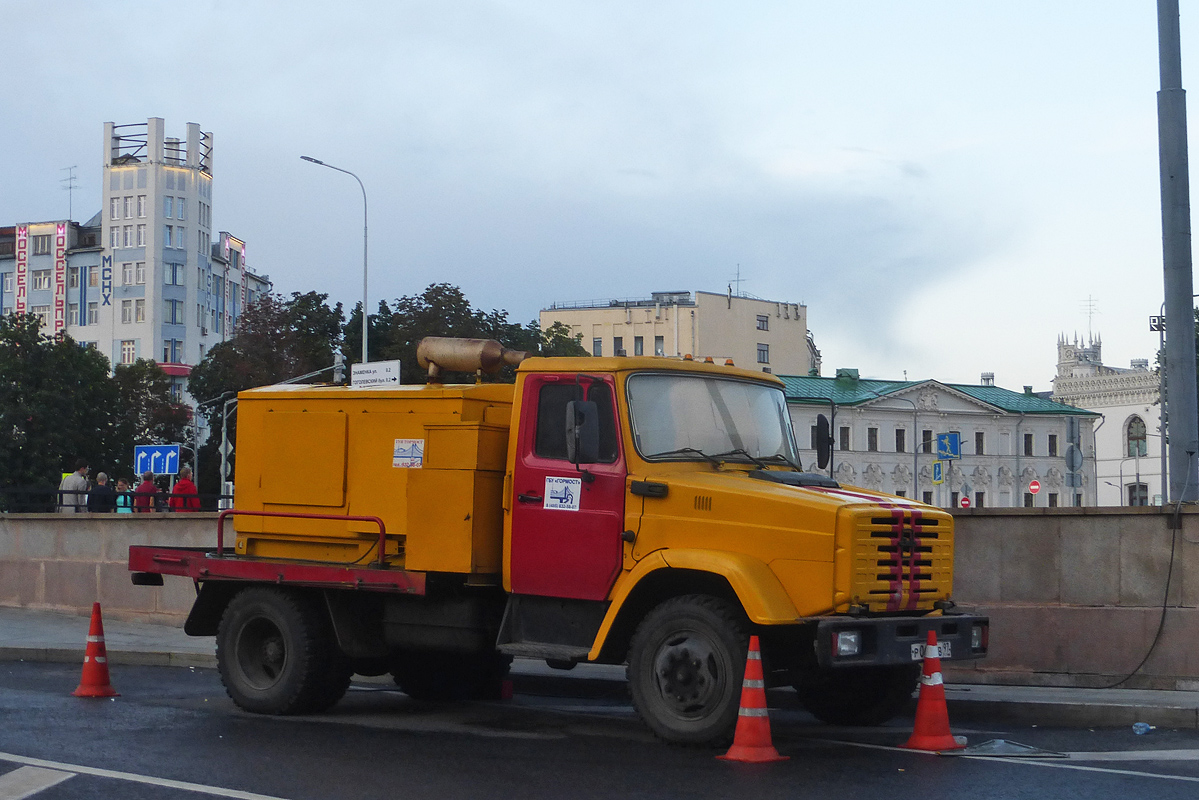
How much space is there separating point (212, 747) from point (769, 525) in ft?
12.5

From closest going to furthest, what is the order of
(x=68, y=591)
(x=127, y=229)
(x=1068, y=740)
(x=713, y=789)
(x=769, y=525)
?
(x=713, y=789)
(x=769, y=525)
(x=1068, y=740)
(x=68, y=591)
(x=127, y=229)

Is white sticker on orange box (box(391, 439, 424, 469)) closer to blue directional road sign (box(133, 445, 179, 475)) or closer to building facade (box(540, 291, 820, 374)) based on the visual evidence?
blue directional road sign (box(133, 445, 179, 475))

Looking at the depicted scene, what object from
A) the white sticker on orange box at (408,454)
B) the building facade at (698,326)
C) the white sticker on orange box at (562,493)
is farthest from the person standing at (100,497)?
the building facade at (698,326)

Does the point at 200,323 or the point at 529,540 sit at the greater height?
the point at 200,323

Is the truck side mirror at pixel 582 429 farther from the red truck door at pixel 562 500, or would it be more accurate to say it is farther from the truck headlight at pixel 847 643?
the truck headlight at pixel 847 643

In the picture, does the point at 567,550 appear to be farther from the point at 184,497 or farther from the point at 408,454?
the point at 184,497

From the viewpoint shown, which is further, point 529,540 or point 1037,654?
point 1037,654

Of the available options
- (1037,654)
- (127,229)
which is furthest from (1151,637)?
(127,229)

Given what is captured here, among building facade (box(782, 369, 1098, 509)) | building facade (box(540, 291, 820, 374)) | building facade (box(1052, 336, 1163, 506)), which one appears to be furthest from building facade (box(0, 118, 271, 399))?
building facade (box(1052, 336, 1163, 506))

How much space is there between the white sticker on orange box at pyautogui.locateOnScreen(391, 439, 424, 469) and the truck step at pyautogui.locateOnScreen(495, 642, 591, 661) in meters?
1.56

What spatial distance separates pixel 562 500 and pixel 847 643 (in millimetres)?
2258

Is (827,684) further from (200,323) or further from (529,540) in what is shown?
(200,323)

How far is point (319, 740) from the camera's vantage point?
945 cm

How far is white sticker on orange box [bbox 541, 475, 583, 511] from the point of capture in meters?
9.69
